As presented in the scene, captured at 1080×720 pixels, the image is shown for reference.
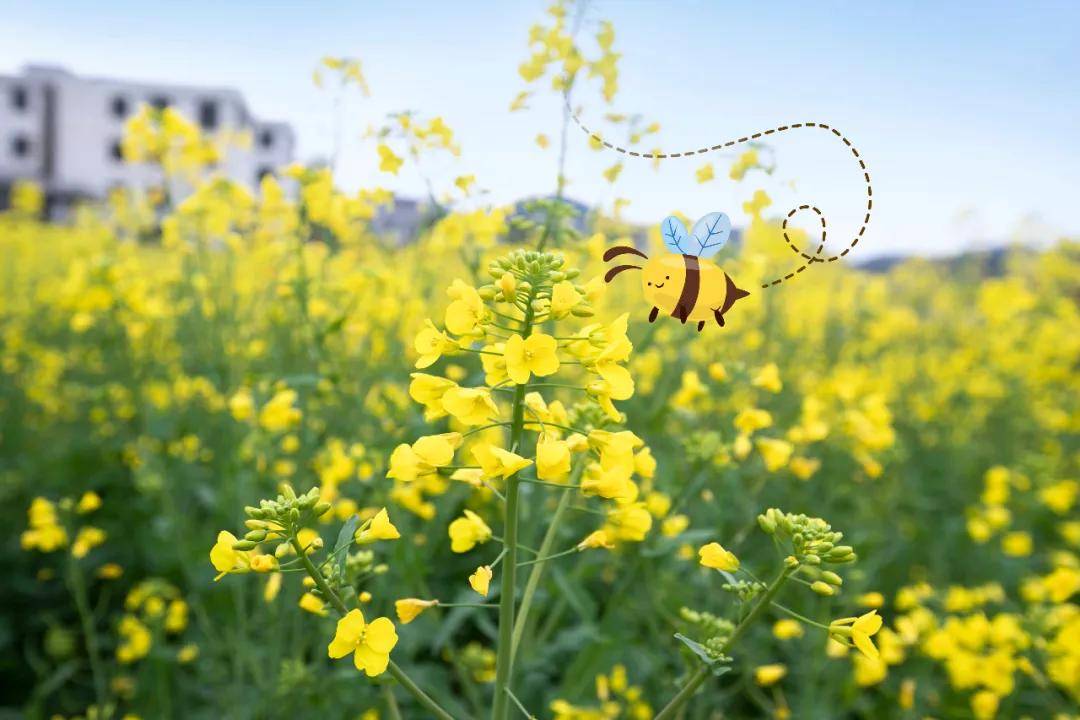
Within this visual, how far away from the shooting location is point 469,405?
1062 mm

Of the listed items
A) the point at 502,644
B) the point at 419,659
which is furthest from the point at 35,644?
the point at 502,644

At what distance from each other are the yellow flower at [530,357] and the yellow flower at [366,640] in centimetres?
37

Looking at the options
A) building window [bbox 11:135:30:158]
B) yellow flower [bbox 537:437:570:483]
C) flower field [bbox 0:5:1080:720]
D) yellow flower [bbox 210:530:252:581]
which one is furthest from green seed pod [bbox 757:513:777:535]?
building window [bbox 11:135:30:158]

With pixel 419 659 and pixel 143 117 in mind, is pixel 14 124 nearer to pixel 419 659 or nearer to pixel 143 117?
pixel 143 117

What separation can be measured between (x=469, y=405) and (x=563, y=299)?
8.1 inches

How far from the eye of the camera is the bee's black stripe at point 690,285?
3.00ft

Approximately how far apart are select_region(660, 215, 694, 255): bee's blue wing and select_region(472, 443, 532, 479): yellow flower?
348 mm

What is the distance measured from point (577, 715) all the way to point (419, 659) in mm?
1304

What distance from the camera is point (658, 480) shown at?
2703mm

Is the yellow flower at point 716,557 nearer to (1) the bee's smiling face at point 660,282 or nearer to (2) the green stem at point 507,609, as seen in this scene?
(2) the green stem at point 507,609

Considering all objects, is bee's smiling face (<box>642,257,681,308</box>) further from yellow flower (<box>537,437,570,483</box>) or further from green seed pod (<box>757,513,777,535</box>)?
green seed pod (<box>757,513,777,535</box>)

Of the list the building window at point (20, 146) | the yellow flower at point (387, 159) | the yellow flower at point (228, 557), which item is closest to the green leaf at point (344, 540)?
the yellow flower at point (228, 557)

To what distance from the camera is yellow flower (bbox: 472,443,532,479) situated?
989 millimetres

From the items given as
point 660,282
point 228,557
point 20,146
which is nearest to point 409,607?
point 228,557
